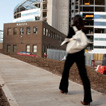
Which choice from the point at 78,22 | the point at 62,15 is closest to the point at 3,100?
the point at 78,22

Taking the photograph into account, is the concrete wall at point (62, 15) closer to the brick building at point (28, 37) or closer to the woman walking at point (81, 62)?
the brick building at point (28, 37)

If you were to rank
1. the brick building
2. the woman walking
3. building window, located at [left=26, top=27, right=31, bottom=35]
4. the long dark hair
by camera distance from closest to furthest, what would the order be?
the woman walking, the long dark hair, the brick building, building window, located at [left=26, top=27, right=31, bottom=35]

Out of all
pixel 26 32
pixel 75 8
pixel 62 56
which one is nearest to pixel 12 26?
pixel 26 32

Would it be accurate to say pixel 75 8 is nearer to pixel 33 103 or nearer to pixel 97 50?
pixel 97 50

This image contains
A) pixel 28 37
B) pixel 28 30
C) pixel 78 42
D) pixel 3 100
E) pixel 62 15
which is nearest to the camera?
pixel 78 42

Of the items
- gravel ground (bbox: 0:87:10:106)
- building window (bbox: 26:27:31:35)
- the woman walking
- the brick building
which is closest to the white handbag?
the woman walking

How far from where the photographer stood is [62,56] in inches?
1315

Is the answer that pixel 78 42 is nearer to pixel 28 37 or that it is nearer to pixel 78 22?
pixel 78 22

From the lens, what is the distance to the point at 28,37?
50656 millimetres

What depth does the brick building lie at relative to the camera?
161 feet

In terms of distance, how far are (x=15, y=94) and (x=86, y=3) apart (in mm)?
85839

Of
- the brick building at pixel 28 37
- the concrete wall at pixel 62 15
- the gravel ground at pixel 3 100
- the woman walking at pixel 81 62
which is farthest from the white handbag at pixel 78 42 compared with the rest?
the concrete wall at pixel 62 15

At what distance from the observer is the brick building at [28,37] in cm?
4906

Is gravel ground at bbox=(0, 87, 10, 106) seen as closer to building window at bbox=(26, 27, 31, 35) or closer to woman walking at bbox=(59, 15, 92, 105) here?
woman walking at bbox=(59, 15, 92, 105)
